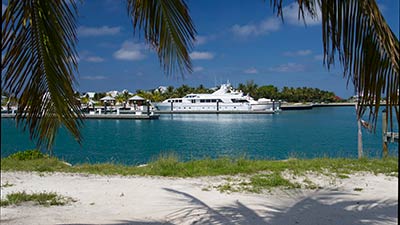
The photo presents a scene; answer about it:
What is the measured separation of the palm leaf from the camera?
1.98m

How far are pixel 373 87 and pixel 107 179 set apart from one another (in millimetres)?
7700

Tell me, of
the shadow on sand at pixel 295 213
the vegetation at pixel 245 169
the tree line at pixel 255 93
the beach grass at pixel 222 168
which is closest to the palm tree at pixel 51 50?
the shadow on sand at pixel 295 213

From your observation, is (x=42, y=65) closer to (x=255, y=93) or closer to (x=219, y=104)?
(x=219, y=104)

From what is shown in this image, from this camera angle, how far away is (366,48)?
81.1 inches

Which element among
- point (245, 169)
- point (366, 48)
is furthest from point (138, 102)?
point (366, 48)

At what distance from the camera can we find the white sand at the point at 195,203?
5.65m

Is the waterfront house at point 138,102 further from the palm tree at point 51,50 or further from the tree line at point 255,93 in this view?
the palm tree at point 51,50

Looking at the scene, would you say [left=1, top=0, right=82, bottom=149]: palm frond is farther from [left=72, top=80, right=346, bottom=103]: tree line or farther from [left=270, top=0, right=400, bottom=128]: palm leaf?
[left=72, top=80, right=346, bottom=103]: tree line

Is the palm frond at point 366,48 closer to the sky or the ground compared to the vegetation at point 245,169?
closer to the sky

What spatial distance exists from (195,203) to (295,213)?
1646 millimetres

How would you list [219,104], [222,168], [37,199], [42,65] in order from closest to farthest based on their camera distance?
[42,65]
[37,199]
[222,168]
[219,104]

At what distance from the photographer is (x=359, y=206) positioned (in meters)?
6.41

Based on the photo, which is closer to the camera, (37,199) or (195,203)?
(195,203)

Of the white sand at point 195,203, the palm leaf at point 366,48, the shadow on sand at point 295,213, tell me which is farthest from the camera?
the white sand at point 195,203
